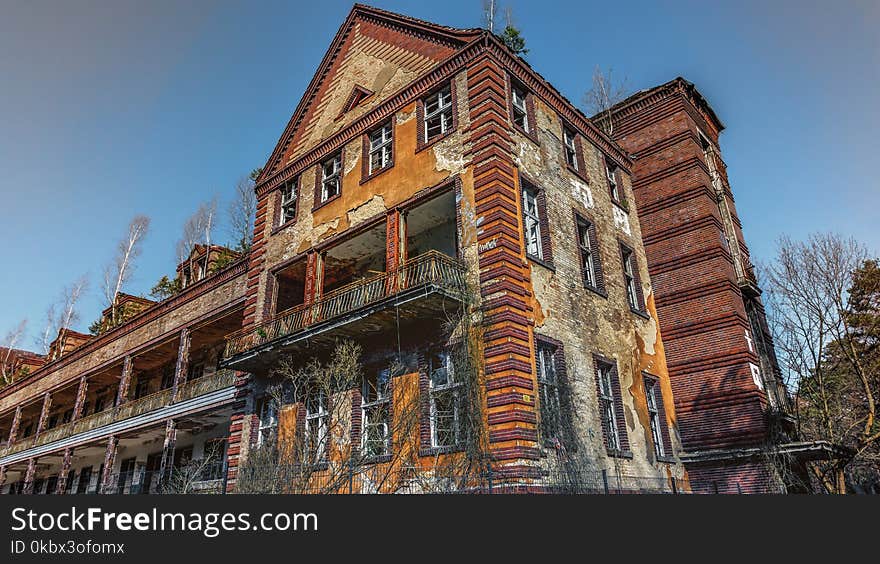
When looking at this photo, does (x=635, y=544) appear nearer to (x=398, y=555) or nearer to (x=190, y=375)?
(x=398, y=555)

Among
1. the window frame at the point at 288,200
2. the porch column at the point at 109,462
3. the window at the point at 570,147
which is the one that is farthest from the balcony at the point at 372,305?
the porch column at the point at 109,462

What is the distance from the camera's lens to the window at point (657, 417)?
15719mm

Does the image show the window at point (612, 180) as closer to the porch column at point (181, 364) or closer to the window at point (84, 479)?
the porch column at point (181, 364)

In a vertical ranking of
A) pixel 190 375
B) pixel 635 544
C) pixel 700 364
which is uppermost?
pixel 190 375

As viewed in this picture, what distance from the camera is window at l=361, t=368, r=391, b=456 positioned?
43.2 ft

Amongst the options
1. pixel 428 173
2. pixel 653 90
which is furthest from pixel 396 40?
pixel 653 90

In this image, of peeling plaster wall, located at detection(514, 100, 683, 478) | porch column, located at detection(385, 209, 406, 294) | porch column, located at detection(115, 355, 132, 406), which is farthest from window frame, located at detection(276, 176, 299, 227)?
porch column, located at detection(115, 355, 132, 406)

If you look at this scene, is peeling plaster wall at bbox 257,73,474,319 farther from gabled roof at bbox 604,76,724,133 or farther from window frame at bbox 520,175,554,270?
gabled roof at bbox 604,76,724,133

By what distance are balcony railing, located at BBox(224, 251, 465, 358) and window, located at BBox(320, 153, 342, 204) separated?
3.95 metres

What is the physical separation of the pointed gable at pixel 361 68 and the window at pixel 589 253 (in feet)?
19.8

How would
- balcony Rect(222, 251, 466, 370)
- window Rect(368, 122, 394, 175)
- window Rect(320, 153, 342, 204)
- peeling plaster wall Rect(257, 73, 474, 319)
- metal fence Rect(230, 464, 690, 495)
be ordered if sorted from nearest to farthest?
metal fence Rect(230, 464, 690, 495)
balcony Rect(222, 251, 466, 370)
peeling plaster wall Rect(257, 73, 474, 319)
window Rect(368, 122, 394, 175)
window Rect(320, 153, 342, 204)

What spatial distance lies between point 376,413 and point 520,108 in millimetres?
8972

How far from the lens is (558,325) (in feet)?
43.8

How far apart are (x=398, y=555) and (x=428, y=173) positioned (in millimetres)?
10900
